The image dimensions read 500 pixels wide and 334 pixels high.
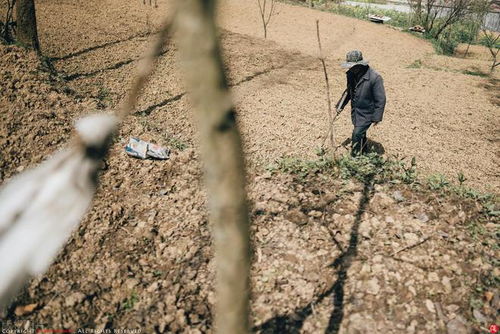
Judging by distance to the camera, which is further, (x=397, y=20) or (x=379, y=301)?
(x=397, y=20)

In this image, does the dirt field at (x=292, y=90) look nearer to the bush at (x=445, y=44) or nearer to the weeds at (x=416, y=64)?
the weeds at (x=416, y=64)

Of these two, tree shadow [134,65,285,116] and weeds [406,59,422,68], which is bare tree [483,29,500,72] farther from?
tree shadow [134,65,285,116]

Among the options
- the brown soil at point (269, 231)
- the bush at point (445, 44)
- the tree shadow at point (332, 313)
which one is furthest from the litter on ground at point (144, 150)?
the bush at point (445, 44)

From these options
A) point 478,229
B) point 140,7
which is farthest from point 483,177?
point 140,7

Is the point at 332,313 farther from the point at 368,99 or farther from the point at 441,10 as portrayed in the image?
the point at 441,10

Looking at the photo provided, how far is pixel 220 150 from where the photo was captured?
742 millimetres

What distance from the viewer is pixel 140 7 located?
14836 millimetres

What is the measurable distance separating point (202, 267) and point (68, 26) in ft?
33.4

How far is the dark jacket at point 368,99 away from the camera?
422 cm

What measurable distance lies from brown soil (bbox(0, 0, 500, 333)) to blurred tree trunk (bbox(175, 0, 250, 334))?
10 centimetres

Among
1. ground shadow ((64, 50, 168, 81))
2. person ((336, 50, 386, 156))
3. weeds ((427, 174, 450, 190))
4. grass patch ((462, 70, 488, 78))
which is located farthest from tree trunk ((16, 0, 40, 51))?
grass patch ((462, 70, 488, 78))

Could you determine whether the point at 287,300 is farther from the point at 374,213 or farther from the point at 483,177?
the point at 483,177

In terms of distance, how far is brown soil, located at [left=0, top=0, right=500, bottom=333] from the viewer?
2541 mm

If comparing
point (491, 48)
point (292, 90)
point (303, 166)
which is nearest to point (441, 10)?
point (491, 48)
